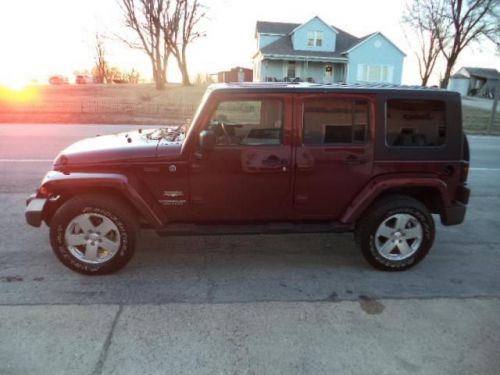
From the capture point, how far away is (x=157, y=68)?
35.8m

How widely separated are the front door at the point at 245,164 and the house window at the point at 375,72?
36.6 meters

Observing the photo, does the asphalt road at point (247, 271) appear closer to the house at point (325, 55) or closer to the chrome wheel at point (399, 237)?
the chrome wheel at point (399, 237)

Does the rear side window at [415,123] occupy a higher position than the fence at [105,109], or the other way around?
the rear side window at [415,123]

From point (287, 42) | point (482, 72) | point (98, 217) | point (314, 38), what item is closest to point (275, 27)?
point (287, 42)

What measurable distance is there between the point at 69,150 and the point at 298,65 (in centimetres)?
3708

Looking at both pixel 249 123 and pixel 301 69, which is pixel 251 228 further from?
pixel 301 69

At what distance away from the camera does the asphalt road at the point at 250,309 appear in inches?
108

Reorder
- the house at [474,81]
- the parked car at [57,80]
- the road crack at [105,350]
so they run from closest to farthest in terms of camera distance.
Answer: the road crack at [105,350] < the house at [474,81] < the parked car at [57,80]

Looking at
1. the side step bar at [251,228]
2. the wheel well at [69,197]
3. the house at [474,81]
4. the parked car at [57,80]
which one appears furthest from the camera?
the parked car at [57,80]

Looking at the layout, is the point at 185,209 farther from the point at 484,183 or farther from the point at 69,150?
the point at 484,183

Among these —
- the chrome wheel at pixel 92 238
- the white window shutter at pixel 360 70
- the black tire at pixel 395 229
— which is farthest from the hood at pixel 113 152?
the white window shutter at pixel 360 70

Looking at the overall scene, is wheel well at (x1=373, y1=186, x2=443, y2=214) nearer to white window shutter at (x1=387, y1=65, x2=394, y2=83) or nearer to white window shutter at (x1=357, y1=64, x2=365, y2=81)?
white window shutter at (x1=357, y1=64, x2=365, y2=81)

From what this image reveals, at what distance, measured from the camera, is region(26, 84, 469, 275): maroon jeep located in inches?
148

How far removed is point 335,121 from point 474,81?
59947 millimetres
